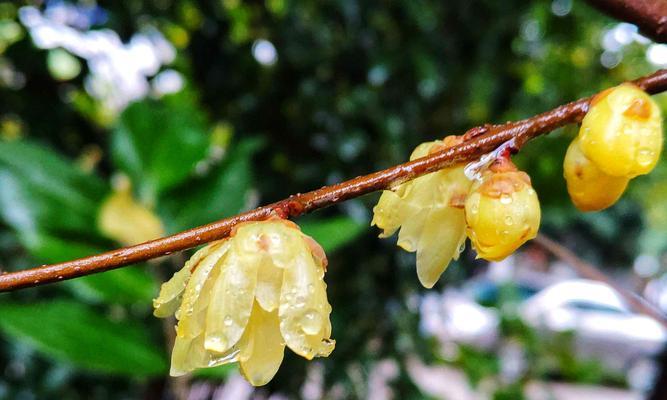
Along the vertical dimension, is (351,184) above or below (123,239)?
above

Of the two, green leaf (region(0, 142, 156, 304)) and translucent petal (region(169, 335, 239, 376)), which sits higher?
translucent petal (region(169, 335, 239, 376))

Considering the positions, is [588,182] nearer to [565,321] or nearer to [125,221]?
[125,221]

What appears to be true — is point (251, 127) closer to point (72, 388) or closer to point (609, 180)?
point (72, 388)

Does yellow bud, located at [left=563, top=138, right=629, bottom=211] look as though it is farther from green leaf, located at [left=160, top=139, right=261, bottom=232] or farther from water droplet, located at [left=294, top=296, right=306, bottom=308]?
green leaf, located at [left=160, top=139, right=261, bottom=232]

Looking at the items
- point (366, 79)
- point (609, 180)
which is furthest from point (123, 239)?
point (609, 180)

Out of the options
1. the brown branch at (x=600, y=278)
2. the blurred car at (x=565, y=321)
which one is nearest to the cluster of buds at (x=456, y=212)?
the brown branch at (x=600, y=278)

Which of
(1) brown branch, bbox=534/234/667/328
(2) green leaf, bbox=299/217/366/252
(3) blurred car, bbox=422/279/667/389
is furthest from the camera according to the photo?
(3) blurred car, bbox=422/279/667/389

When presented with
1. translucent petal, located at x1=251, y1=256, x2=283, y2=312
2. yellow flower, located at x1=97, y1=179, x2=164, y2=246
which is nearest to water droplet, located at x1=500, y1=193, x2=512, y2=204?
translucent petal, located at x1=251, y1=256, x2=283, y2=312
